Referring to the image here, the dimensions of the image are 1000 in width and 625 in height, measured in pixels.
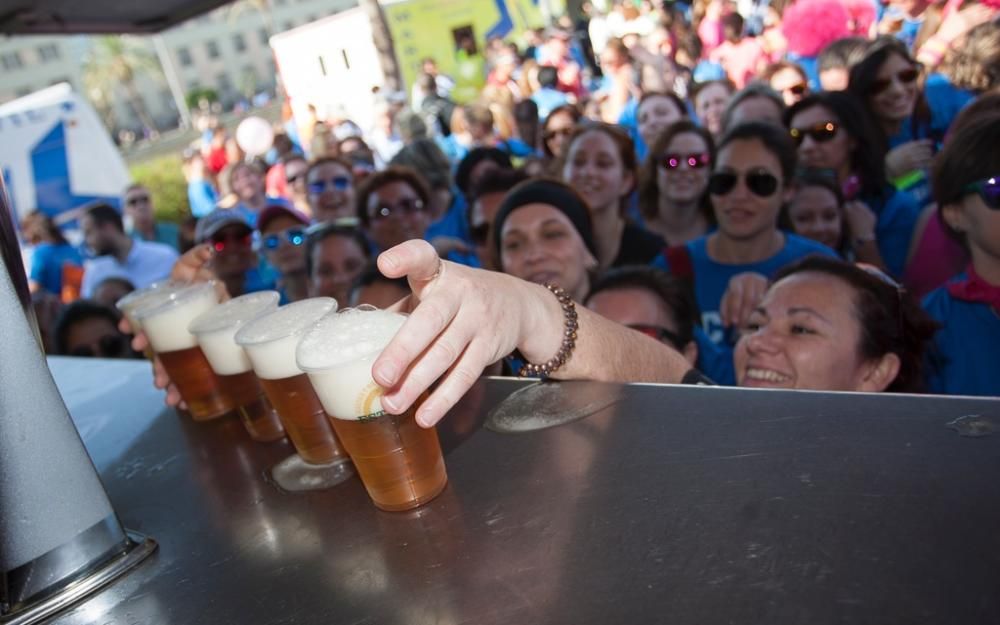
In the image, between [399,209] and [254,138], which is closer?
[399,209]

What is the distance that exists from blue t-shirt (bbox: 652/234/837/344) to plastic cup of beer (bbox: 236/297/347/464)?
2564mm

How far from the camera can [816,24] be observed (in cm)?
717

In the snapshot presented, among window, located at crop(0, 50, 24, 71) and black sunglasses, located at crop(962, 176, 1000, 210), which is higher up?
window, located at crop(0, 50, 24, 71)

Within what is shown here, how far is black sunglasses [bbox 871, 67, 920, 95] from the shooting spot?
5.00 metres

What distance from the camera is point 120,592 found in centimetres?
100

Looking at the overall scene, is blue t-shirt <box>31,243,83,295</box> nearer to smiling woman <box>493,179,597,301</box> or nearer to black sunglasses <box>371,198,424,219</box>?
black sunglasses <box>371,198,424,219</box>

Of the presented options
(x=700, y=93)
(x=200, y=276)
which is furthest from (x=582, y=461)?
(x=700, y=93)

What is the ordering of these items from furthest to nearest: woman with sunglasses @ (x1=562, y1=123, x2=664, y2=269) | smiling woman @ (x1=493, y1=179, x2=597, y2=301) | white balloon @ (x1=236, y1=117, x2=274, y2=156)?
white balloon @ (x1=236, y1=117, x2=274, y2=156), woman with sunglasses @ (x1=562, y1=123, x2=664, y2=269), smiling woman @ (x1=493, y1=179, x2=597, y2=301)

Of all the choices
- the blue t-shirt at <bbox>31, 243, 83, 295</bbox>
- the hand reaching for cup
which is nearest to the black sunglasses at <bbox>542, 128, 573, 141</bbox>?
the hand reaching for cup

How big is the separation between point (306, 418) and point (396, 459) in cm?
31

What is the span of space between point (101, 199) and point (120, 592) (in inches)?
397

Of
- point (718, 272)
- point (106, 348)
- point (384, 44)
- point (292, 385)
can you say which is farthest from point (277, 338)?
point (384, 44)

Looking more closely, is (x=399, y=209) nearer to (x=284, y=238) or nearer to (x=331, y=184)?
(x=284, y=238)

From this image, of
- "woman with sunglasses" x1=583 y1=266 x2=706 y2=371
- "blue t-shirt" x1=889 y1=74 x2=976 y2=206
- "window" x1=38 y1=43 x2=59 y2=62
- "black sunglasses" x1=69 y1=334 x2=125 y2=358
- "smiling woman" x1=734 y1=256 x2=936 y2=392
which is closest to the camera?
"smiling woman" x1=734 y1=256 x2=936 y2=392
